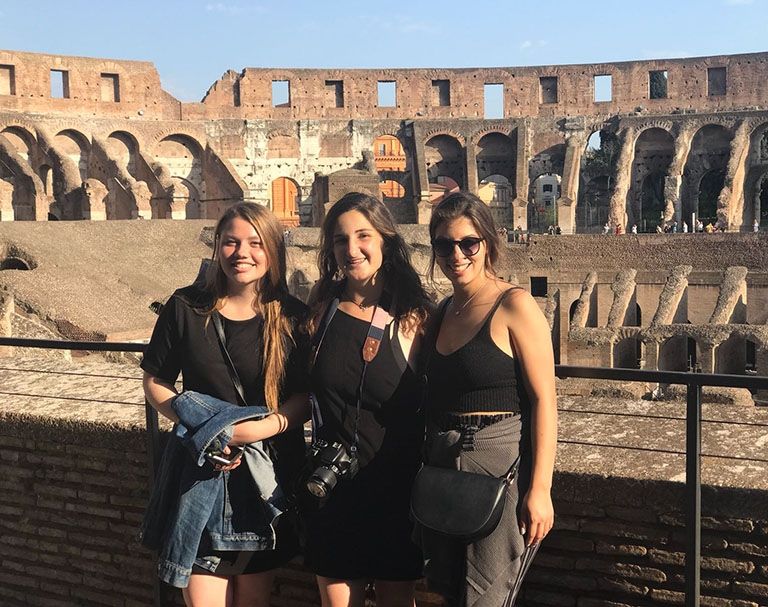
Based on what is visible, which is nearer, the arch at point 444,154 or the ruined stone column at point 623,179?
the ruined stone column at point 623,179

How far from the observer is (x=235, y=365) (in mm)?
2992

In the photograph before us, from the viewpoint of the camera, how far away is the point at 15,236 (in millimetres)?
19547

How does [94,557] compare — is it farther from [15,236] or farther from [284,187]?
[284,187]

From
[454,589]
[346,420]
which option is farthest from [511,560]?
[346,420]

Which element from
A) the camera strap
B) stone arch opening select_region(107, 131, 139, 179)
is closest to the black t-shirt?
the camera strap

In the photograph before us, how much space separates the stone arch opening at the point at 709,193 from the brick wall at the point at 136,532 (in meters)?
33.0

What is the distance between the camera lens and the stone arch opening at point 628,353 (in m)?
17.4

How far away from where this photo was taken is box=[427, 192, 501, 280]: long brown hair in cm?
281

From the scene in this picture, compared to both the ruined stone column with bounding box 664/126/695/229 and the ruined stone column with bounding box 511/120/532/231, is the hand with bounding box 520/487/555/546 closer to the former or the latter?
the ruined stone column with bounding box 511/120/532/231

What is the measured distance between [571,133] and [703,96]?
18.2ft

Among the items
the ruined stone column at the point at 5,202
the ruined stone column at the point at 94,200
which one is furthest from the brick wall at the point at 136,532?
the ruined stone column at the point at 94,200

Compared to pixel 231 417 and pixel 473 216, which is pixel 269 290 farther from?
pixel 473 216

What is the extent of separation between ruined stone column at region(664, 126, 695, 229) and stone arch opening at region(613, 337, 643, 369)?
1374 cm

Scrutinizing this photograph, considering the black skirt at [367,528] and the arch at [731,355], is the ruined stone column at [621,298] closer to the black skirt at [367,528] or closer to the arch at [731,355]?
the arch at [731,355]
